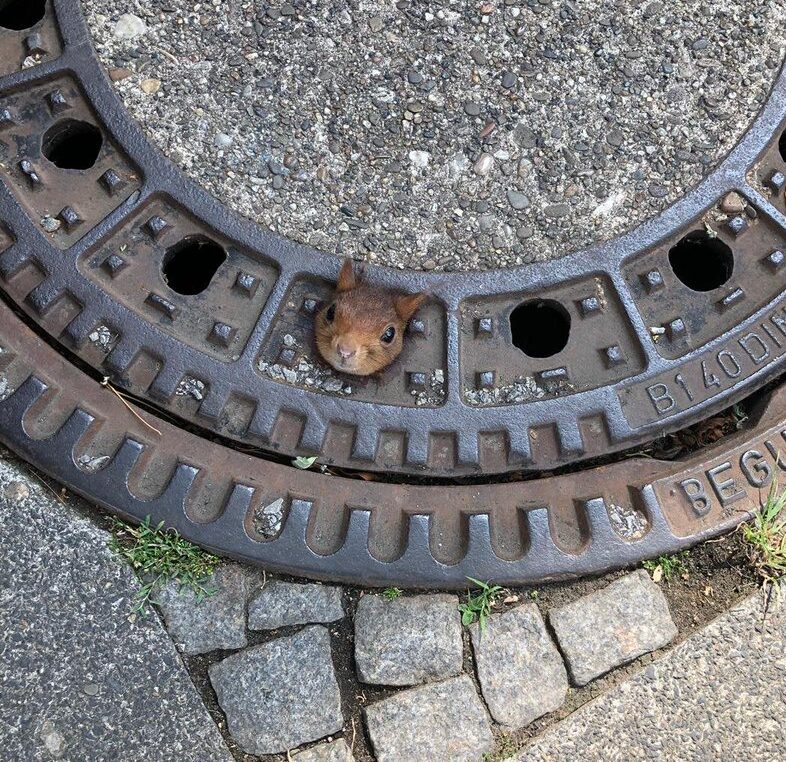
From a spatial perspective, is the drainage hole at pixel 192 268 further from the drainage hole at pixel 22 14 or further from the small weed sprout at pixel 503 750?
the small weed sprout at pixel 503 750

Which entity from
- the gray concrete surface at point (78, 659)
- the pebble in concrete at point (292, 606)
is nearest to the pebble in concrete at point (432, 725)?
the pebble in concrete at point (292, 606)

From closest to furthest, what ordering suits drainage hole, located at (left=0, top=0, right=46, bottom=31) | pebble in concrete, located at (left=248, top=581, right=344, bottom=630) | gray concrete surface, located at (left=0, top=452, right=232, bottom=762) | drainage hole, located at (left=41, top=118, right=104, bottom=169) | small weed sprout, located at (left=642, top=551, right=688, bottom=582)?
gray concrete surface, located at (left=0, top=452, right=232, bottom=762), pebble in concrete, located at (left=248, top=581, right=344, bottom=630), small weed sprout, located at (left=642, top=551, right=688, bottom=582), drainage hole, located at (left=41, top=118, right=104, bottom=169), drainage hole, located at (left=0, top=0, right=46, bottom=31)

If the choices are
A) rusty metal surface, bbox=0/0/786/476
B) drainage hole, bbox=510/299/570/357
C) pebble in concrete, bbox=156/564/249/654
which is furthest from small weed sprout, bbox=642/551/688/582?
pebble in concrete, bbox=156/564/249/654

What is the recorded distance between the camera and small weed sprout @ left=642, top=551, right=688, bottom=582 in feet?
7.18

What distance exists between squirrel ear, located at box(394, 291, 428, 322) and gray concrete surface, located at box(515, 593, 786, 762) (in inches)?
43.1

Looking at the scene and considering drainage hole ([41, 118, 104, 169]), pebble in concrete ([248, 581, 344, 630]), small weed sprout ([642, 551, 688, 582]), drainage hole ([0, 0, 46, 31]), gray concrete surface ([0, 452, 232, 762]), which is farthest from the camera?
drainage hole ([0, 0, 46, 31])

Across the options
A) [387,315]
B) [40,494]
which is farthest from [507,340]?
[40,494]

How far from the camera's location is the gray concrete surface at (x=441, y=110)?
227cm

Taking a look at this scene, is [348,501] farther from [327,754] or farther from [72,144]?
[72,144]

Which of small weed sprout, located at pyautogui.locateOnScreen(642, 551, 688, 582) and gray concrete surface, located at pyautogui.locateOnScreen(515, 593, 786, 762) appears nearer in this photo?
→ gray concrete surface, located at pyautogui.locateOnScreen(515, 593, 786, 762)

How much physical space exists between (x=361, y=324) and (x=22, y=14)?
151 cm

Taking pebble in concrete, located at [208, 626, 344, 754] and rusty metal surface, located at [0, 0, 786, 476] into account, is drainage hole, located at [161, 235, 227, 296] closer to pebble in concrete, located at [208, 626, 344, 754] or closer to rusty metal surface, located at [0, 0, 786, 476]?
rusty metal surface, located at [0, 0, 786, 476]

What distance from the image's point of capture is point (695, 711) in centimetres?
209

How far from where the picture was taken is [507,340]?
7.49 feet
